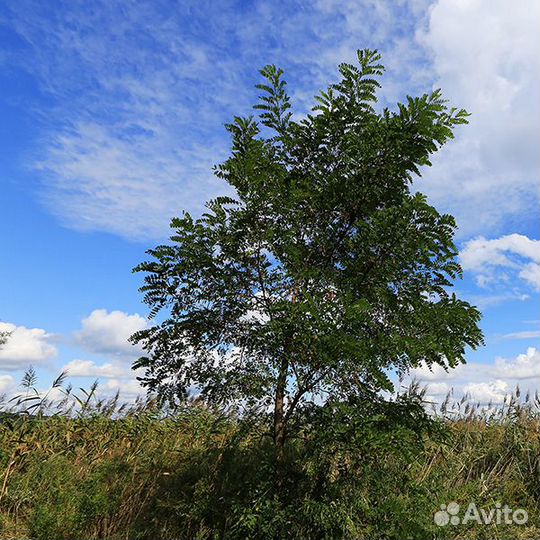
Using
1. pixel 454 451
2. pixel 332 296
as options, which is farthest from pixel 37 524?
pixel 454 451

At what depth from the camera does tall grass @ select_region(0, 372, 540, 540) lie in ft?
19.3

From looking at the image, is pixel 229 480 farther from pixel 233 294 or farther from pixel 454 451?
pixel 454 451

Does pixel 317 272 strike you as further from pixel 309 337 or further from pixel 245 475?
pixel 245 475

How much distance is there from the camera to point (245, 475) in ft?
23.6

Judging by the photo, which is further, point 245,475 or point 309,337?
point 245,475

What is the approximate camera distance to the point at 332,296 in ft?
20.6

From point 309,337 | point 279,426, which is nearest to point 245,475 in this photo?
point 279,426

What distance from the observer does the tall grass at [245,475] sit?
19.3 ft

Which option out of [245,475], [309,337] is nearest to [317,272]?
[309,337]

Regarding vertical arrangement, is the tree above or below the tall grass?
above

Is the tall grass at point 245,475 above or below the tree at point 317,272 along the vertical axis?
below

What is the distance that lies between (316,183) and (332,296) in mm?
1561

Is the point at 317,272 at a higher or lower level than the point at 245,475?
higher

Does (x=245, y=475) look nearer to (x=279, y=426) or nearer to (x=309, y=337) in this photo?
(x=279, y=426)
